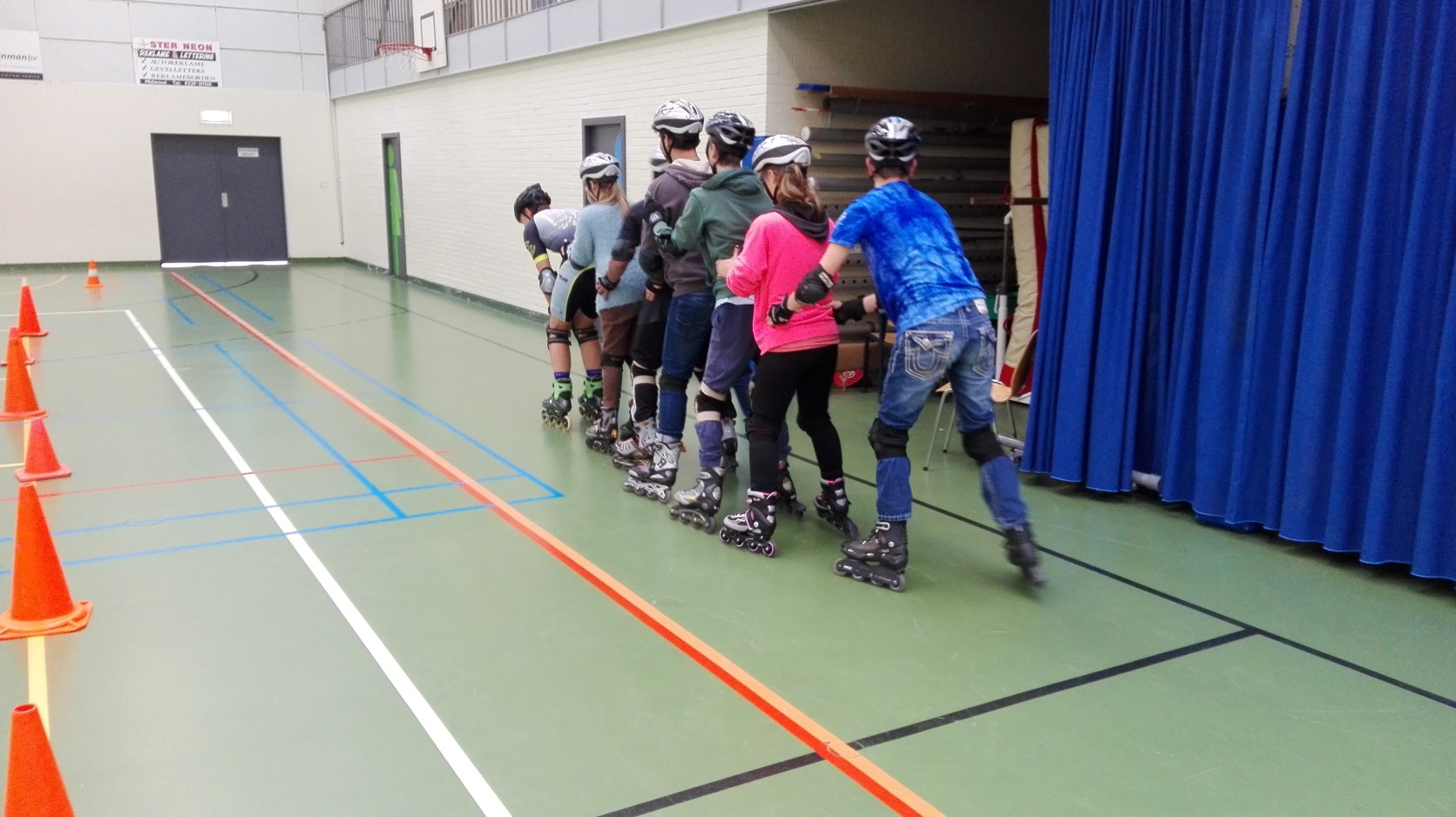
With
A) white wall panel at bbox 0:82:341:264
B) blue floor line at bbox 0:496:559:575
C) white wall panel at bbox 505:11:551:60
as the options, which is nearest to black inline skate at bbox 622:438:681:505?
blue floor line at bbox 0:496:559:575

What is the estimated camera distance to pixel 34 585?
12.6ft

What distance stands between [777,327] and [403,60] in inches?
526

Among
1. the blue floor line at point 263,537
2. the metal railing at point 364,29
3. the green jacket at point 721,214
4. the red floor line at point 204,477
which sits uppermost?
the metal railing at point 364,29

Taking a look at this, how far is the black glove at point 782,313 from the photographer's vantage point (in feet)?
14.1

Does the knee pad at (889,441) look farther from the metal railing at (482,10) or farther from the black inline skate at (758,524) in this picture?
the metal railing at (482,10)

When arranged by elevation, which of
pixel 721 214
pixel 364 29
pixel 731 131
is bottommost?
pixel 721 214

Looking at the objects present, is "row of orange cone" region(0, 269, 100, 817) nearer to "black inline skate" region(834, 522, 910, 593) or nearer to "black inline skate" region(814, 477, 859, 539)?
"black inline skate" region(834, 522, 910, 593)

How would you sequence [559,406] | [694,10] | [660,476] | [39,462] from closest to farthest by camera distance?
1. [660,476]
2. [39,462]
3. [559,406]
4. [694,10]

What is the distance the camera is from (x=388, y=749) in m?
3.08

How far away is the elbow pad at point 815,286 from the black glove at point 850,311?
40cm

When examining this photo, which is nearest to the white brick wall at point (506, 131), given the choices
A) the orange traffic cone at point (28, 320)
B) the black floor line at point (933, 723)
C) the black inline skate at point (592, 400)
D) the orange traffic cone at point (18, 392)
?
the black inline skate at point (592, 400)

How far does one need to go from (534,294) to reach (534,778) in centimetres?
999

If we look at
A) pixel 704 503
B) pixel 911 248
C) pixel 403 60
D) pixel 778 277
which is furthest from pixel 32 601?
pixel 403 60

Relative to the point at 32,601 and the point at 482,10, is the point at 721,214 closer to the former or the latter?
the point at 32,601
